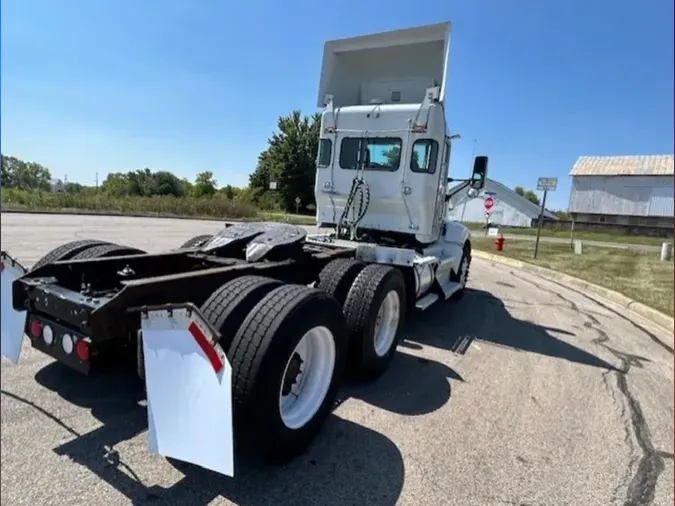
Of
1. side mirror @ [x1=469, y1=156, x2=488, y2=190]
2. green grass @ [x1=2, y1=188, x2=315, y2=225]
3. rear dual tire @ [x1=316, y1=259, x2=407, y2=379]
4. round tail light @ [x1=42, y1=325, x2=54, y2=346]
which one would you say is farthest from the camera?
green grass @ [x1=2, y1=188, x2=315, y2=225]

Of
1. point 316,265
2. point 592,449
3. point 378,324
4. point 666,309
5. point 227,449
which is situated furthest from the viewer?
point 666,309

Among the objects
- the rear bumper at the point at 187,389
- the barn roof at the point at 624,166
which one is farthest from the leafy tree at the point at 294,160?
the rear bumper at the point at 187,389

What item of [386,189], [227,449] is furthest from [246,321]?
[386,189]

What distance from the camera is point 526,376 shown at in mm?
4289

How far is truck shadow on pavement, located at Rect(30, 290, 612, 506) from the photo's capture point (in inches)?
89.8

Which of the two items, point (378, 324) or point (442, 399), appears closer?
point (442, 399)

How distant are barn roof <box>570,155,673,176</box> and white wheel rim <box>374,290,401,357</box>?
40.9m

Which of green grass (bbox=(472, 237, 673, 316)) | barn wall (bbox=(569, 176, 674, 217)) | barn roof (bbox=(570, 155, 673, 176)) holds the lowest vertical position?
green grass (bbox=(472, 237, 673, 316))

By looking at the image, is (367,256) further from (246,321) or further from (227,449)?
(227,449)

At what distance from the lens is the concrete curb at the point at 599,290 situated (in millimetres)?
7031

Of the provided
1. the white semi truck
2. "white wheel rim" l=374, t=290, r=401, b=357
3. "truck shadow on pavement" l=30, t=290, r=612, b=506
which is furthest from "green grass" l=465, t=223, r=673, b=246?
"truck shadow on pavement" l=30, t=290, r=612, b=506

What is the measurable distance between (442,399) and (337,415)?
99 centimetres

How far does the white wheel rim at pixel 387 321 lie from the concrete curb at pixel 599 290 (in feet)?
13.5

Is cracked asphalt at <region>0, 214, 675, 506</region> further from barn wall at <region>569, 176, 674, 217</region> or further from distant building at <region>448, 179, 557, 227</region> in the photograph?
barn wall at <region>569, 176, 674, 217</region>
